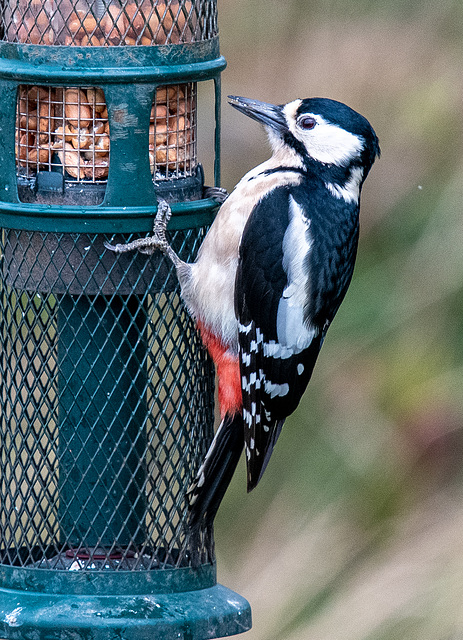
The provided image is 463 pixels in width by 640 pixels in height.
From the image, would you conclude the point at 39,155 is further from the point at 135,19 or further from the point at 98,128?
the point at 135,19

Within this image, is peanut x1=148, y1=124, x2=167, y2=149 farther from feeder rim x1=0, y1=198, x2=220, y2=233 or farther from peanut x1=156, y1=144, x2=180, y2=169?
feeder rim x1=0, y1=198, x2=220, y2=233

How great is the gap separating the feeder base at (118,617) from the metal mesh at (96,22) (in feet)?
4.91

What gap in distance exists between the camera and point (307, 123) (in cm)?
385

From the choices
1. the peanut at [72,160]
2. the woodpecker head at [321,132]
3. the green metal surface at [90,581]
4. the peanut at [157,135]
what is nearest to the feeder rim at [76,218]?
the peanut at [72,160]

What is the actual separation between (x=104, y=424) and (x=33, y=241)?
545mm

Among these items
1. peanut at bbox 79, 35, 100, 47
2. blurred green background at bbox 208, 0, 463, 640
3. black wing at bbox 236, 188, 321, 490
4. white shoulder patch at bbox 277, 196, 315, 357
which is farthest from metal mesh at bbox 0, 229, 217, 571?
blurred green background at bbox 208, 0, 463, 640

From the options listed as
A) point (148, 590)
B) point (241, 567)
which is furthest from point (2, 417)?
point (241, 567)

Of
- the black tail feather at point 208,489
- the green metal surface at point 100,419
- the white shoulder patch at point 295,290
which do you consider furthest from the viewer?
the white shoulder patch at point 295,290

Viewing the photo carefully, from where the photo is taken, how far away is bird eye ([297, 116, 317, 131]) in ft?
12.6

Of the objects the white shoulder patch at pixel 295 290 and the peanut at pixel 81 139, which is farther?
the white shoulder patch at pixel 295 290

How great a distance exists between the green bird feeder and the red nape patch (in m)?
0.14

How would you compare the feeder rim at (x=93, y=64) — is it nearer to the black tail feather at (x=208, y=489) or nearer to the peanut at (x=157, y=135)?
the peanut at (x=157, y=135)

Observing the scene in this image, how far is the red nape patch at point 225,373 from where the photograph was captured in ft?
12.1

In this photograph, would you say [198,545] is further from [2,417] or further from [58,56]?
[58,56]
